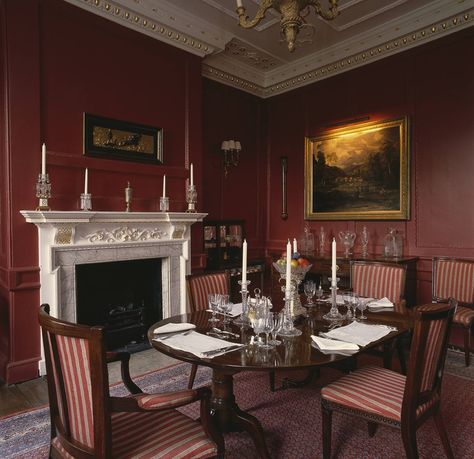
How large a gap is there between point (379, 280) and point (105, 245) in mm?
2208

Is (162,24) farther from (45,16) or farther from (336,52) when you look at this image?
(336,52)

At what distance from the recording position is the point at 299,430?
80.0 inches

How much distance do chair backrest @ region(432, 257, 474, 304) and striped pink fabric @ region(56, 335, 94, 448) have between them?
9.77ft

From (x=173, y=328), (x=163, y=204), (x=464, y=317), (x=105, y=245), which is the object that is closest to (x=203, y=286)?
(x=173, y=328)

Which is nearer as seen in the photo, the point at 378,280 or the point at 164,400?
the point at 164,400

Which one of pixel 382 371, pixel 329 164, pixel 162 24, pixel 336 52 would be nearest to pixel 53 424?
pixel 382 371

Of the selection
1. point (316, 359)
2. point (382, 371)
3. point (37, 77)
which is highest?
point (37, 77)

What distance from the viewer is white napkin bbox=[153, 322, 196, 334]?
1815mm

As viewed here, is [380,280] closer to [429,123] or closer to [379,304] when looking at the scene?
[379,304]

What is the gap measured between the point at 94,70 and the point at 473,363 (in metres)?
3.93

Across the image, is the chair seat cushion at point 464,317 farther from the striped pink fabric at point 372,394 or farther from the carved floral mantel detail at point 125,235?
the carved floral mantel detail at point 125,235

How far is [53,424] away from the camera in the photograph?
1357 mm

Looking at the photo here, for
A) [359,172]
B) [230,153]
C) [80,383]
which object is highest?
[230,153]

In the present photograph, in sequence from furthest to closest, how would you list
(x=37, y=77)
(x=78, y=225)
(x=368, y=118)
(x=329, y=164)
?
(x=329, y=164) → (x=368, y=118) → (x=78, y=225) → (x=37, y=77)
